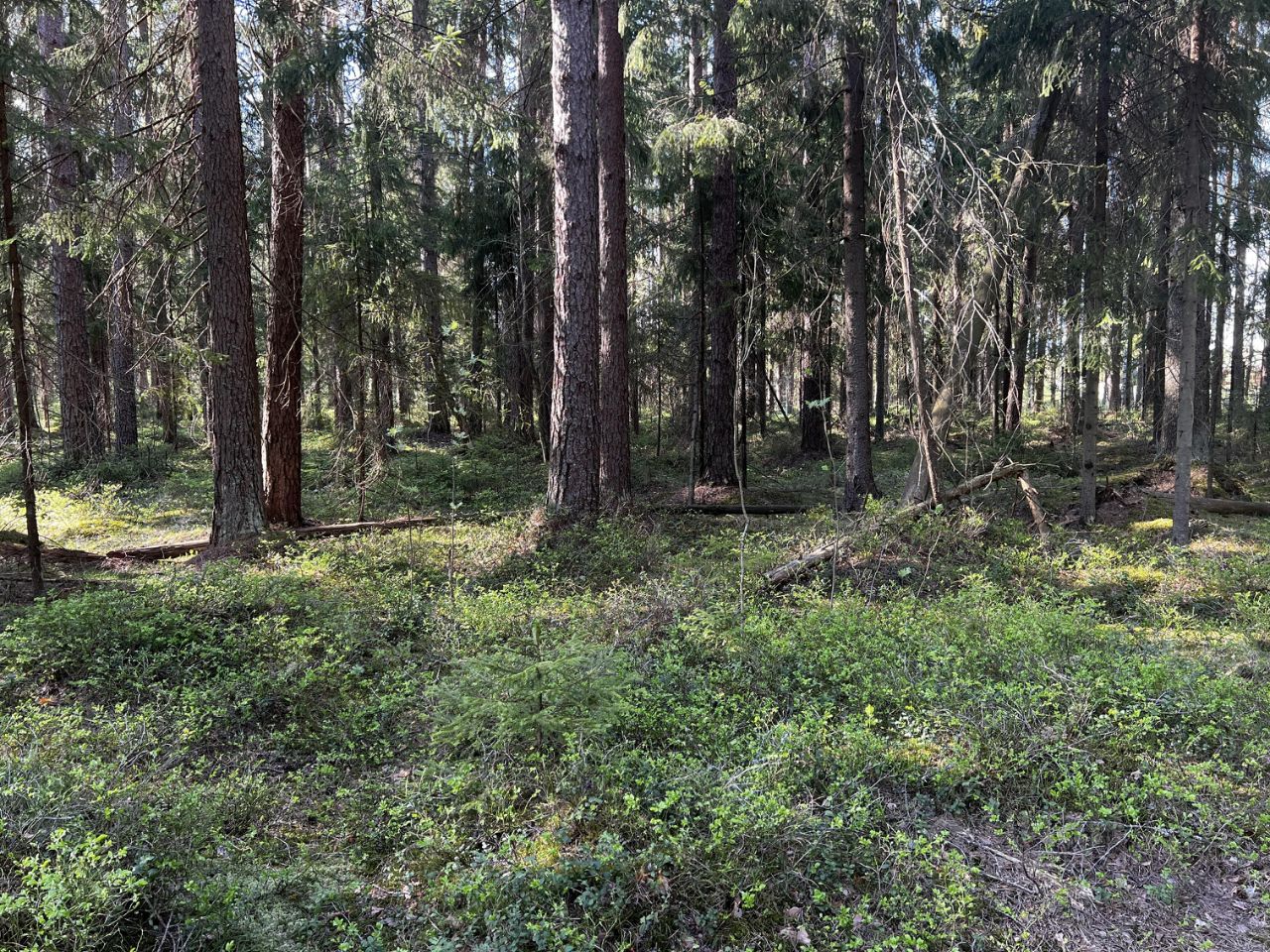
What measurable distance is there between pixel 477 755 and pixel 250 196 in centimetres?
1144

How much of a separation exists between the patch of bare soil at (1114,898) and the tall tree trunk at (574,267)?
6724 mm

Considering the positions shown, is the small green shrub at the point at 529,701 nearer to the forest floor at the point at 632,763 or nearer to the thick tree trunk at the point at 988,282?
the forest floor at the point at 632,763

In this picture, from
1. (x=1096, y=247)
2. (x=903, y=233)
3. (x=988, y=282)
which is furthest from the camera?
(x=988, y=282)

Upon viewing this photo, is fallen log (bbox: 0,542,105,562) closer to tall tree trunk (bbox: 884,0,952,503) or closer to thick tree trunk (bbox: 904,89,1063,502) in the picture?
tall tree trunk (bbox: 884,0,952,503)

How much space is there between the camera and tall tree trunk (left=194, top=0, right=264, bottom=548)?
803cm

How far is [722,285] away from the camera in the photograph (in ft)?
43.5

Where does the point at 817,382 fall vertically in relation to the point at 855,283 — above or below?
below

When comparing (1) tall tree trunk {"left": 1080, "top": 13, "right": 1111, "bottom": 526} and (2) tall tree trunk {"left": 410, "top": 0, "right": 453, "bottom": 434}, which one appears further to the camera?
(2) tall tree trunk {"left": 410, "top": 0, "right": 453, "bottom": 434}

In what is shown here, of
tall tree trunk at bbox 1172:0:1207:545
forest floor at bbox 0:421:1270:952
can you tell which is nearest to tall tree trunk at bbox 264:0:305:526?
forest floor at bbox 0:421:1270:952

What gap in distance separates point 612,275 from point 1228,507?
10.8 metres

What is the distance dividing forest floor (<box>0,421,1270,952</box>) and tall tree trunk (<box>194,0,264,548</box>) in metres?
1.33

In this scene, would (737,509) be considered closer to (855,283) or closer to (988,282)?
(855,283)

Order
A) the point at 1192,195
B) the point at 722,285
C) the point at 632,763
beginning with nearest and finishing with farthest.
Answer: the point at 632,763, the point at 1192,195, the point at 722,285

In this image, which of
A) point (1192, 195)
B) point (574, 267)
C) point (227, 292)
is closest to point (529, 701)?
point (574, 267)
